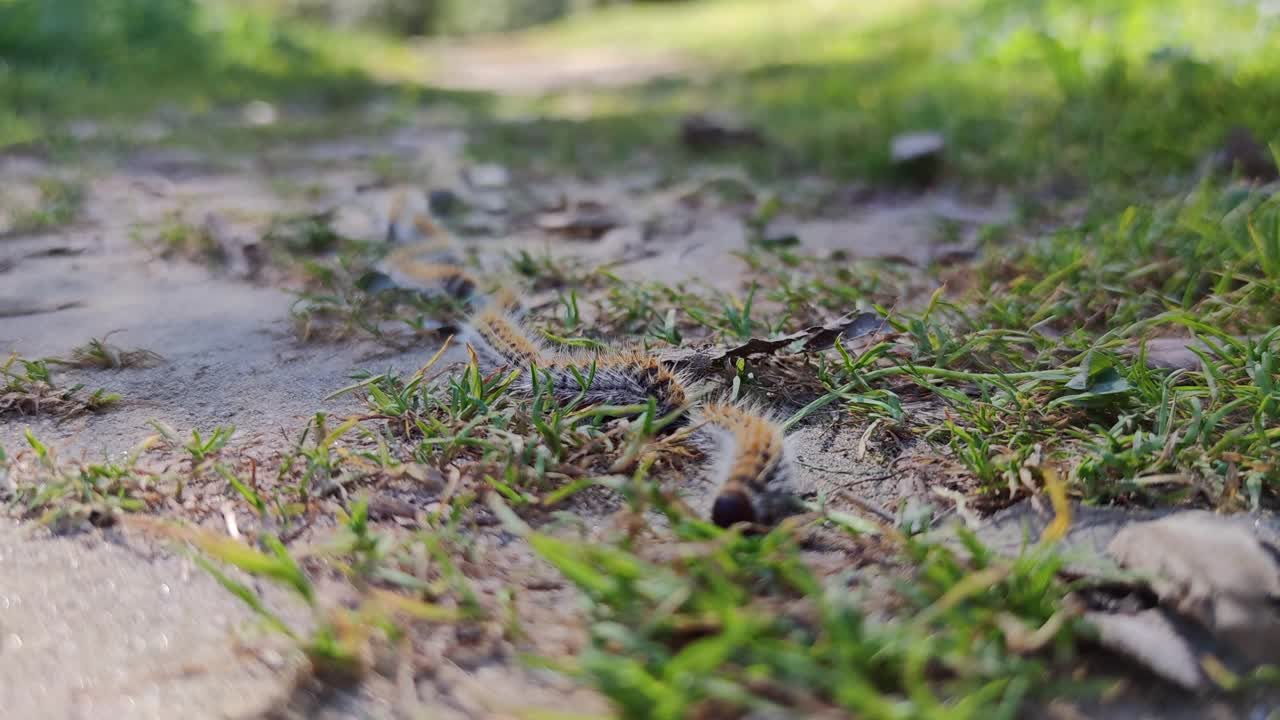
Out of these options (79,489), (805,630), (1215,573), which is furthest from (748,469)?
(79,489)

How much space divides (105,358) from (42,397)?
0.62 ft

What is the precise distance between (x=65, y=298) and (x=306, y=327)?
0.67m

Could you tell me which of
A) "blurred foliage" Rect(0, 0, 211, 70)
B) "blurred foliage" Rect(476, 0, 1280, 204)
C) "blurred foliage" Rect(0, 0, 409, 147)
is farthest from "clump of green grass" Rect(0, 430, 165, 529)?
"blurred foliage" Rect(0, 0, 211, 70)

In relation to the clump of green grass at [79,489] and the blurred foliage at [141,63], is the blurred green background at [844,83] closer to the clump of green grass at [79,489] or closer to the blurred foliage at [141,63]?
the blurred foliage at [141,63]

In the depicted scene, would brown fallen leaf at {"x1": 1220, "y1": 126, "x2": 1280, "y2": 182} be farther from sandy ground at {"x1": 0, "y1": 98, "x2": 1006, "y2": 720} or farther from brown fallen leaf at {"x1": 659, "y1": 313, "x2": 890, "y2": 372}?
brown fallen leaf at {"x1": 659, "y1": 313, "x2": 890, "y2": 372}

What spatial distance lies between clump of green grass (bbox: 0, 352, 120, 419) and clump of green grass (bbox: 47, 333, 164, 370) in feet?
0.32

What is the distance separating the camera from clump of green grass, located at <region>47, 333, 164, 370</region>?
1.81 m

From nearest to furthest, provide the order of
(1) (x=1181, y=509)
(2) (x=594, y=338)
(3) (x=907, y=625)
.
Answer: (3) (x=907, y=625) → (1) (x=1181, y=509) → (2) (x=594, y=338)

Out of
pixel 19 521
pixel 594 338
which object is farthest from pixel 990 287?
pixel 19 521

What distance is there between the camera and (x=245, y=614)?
1112mm

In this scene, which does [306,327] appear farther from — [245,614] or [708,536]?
[708,536]

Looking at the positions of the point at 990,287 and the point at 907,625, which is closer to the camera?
the point at 907,625

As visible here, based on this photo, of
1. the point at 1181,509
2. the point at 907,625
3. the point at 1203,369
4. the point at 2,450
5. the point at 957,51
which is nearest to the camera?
the point at 907,625

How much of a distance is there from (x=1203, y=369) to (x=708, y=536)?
0.94m
